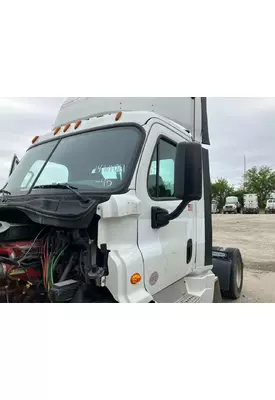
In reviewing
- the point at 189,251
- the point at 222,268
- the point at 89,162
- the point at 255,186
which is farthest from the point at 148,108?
the point at 255,186

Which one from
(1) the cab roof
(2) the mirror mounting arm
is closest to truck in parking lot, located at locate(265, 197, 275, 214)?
(1) the cab roof

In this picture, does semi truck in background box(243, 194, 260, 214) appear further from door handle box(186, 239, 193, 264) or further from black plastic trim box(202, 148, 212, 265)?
door handle box(186, 239, 193, 264)

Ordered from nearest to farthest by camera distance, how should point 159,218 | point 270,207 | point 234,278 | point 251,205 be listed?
point 159,218 < point 234,278 < point 270,207 < point 251,205

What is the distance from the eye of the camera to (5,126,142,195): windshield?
8.13 ft

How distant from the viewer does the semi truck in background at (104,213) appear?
217cm

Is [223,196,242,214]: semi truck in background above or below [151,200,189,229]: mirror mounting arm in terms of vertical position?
below

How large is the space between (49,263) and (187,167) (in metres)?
1.30

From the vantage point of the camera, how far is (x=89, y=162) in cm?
263

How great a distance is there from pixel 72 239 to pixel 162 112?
1.93m

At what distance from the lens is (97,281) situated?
213 cm

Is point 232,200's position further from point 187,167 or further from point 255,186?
point 187,167

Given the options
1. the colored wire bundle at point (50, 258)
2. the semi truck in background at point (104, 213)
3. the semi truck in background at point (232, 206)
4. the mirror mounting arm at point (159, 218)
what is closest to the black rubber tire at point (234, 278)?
the semi truck in background at point (104, 213)

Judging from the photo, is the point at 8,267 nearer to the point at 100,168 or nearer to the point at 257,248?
the point at 100,168

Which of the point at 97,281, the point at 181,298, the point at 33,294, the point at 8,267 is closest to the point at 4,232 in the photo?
the point at 8,267
